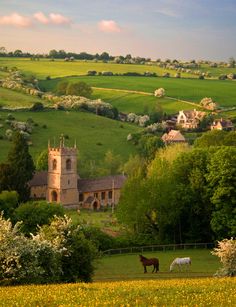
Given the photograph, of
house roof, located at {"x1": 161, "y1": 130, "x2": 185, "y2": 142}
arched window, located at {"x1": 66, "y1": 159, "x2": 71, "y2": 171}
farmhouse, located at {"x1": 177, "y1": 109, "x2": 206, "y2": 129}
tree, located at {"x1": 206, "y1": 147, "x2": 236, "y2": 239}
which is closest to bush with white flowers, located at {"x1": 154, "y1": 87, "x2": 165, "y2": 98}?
farmhouse, located at {"x1": 177, "y1": 109, "x2": 206, "y2": 129}

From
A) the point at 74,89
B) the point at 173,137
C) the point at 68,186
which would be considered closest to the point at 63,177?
the point at 68,186

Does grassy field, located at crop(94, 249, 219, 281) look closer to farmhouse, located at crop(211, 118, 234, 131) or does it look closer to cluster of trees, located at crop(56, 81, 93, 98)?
farmhouse, located at crop(211, 118, 234, 131)

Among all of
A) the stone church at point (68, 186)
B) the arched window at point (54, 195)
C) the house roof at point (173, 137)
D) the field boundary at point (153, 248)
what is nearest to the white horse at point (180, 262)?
the field boundary at point (153, 248)

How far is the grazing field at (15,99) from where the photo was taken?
143 metres

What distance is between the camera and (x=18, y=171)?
3474 inches

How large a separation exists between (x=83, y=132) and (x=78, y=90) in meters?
48.1

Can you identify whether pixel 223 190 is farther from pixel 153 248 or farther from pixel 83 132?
pixel 83 132

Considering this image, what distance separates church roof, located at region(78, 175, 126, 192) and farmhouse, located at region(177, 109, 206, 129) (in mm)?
58384

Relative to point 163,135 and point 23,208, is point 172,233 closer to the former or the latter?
point 23,208

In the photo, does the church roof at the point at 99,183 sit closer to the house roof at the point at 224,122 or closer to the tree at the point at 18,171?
the tree at the point at 18,171

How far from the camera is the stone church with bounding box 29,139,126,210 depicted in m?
95.3

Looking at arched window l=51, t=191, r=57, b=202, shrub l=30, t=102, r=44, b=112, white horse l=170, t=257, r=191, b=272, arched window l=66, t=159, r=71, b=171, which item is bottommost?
arched window l=51, t=191, r=57, b=202

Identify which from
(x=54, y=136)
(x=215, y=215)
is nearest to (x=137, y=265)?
(x=215, y=215)

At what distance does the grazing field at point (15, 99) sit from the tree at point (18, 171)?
50664mm
